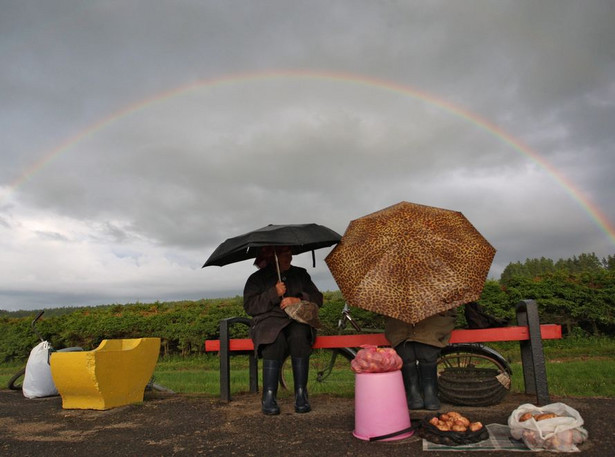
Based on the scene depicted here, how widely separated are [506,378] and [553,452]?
1.55 metres

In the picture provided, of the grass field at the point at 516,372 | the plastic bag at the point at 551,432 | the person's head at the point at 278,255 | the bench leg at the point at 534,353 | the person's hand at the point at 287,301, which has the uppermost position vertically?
the person's head at the point at 278,255

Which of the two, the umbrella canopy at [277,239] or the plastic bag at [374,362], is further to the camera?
the umbrella canopy at [277,239]

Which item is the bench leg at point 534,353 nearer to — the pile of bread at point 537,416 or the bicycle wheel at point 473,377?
the bicycle wheel at point 473,377

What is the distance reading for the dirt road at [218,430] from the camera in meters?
3.38

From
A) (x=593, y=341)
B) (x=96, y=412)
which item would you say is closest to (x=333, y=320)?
(x=593, y=341)

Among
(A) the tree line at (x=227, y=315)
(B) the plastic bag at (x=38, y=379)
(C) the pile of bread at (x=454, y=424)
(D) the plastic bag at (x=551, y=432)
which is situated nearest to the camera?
(D) the plastic bag at (x=551, y=432)

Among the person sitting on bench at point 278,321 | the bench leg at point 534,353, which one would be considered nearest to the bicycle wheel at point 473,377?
the bench leg at point 534,353

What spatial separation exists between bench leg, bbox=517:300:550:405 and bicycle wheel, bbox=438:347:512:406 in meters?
0.24

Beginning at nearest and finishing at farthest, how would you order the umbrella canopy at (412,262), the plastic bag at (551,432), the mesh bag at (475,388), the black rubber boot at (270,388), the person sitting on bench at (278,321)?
the plastic bag at (551,432) < the umbrella canopy at (412,262) < the mesh bag at (475,388) < the black rubber boot at (270,388) < the person sitting on bench at (278,321)

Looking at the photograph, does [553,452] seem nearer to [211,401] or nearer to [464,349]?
[464,349]

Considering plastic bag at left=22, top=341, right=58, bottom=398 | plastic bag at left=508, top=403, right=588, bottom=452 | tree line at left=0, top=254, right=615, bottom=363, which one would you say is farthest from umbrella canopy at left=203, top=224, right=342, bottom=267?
tree line at left=0, top=254, right=615, bottom=363

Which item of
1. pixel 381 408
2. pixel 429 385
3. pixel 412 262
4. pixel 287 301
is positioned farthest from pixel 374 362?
pixel 287 301

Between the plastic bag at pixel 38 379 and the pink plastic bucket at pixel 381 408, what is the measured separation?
5.26m

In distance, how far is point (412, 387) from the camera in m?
4.34
